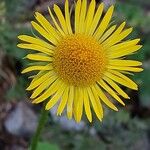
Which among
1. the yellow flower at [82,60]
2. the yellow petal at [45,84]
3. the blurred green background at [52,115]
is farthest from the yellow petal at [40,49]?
the blurred green background at [52,115]

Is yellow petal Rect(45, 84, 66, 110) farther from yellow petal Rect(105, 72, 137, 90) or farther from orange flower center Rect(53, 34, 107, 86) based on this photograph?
yellow petal Rect(105, 72, 137, 90)

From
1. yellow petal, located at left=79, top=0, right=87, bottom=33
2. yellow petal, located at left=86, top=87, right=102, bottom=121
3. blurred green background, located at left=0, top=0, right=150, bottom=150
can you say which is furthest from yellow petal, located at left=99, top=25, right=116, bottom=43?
blurred green background, located at left=0, top=0, right=150, bottom=150

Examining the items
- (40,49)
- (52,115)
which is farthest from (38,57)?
(52,115)

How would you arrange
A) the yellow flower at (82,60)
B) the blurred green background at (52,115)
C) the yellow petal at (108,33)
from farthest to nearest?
the blurred green background at (52,115) < the yellow petal at (108,33) < the yellow flower at (82,60)

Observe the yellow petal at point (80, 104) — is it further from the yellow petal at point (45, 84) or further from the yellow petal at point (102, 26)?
the yellow petal at point (102, 26)

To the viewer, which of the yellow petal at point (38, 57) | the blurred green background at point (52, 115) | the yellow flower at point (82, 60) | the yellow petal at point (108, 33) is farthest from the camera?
the blurred green background at point (52, 115)

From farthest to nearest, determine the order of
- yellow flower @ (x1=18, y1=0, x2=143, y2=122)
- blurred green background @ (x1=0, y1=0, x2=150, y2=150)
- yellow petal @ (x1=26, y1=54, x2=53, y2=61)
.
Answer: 1. blurred green background @ (x1=0, y1=0, x2=150, y2=150)
2. yellow flower @ (x1=18, y1=0, x2=143, y2=122)
3. yellow petal @ (x1=26, y1=54, x2=53, y2=61)

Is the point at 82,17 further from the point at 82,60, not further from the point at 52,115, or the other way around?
the point at 52,115

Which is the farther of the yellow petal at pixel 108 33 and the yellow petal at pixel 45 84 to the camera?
the yellow petal at pixel 108 33
